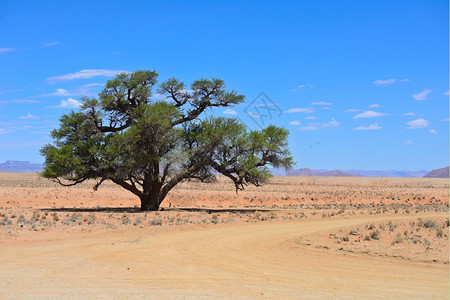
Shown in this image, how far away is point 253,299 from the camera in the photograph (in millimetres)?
9391

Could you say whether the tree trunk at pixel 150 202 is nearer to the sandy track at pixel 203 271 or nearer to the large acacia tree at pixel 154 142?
the large acacia tree at pixel 154 142

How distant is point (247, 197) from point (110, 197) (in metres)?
17.9

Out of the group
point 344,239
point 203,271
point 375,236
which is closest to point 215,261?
point 203,271

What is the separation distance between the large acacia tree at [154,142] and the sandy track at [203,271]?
41.2 ft

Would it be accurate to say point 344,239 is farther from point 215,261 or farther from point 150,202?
point 150,202

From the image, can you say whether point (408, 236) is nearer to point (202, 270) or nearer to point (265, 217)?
point (202, 270)

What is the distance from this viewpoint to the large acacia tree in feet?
→ 98.6

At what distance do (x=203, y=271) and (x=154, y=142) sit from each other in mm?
18822

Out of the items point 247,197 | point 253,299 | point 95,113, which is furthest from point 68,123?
point 247,197

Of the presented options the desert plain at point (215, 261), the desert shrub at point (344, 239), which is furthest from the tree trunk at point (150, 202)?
the desert shrub at point (344, 239)

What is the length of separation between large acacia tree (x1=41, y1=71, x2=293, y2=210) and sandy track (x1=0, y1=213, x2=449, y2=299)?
12.6 metres

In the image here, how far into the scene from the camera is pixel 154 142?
3011 cm

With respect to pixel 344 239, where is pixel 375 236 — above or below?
above

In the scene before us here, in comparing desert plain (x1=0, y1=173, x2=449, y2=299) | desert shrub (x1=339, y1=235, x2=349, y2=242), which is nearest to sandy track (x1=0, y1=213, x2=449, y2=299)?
desert plain (x1=0, y1=173, x2=449, y2=299)
